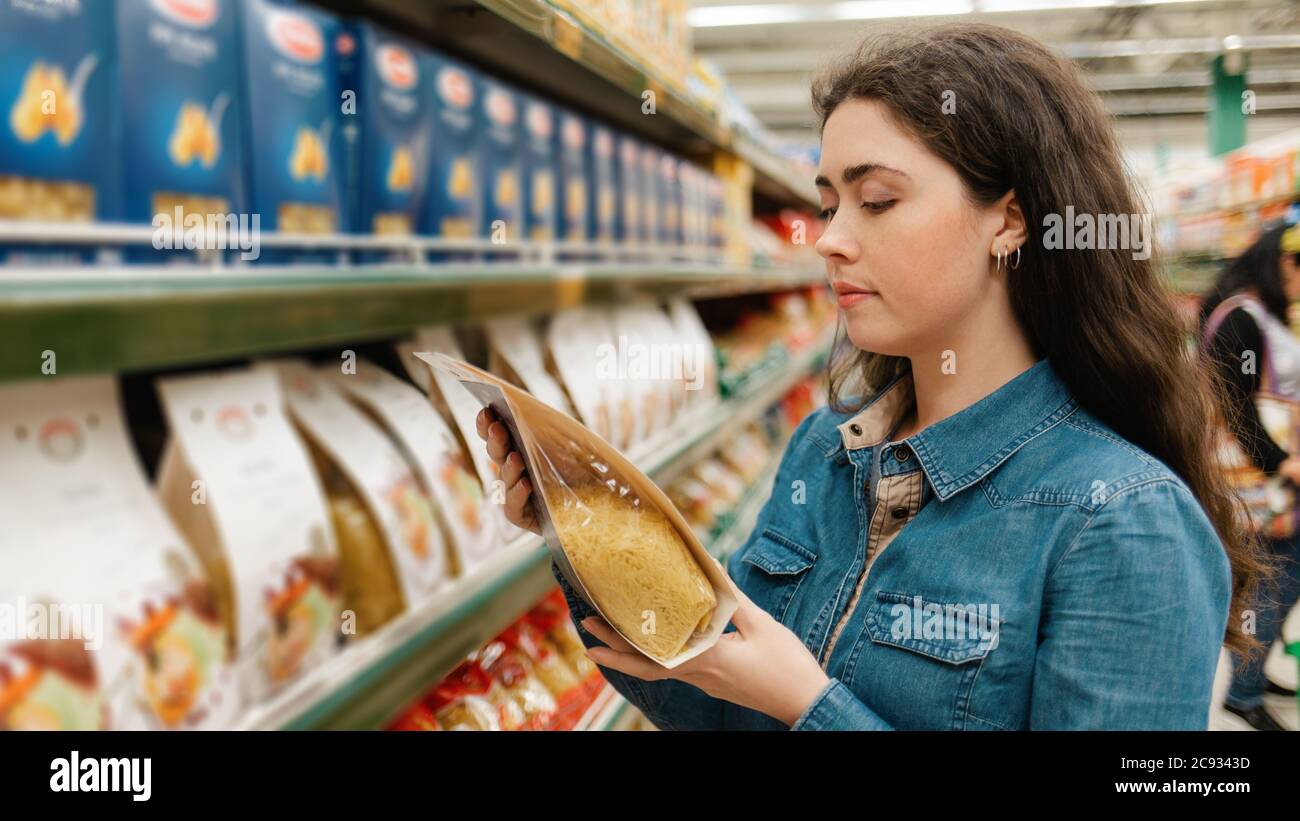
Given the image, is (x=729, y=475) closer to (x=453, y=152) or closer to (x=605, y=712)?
(x=605, y=712)

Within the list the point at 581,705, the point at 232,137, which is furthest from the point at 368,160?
the point at 581,705

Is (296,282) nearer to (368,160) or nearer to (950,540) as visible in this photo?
(368,160)

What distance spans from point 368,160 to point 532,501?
51 centimetres

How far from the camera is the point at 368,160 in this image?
119 centimetres

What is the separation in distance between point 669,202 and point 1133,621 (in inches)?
73.3

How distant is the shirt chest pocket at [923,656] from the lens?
0.97 metres

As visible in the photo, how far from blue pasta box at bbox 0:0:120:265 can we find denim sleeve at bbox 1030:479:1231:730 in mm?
965

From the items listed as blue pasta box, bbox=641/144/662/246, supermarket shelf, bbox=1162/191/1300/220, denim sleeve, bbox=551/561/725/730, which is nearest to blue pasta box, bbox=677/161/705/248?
blue pasta box, bbox=641/144/662/246

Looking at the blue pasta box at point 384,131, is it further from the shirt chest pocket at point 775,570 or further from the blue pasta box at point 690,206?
the blue pasta box at point 690,206

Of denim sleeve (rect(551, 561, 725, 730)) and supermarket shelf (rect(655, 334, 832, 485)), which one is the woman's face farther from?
supermarket shelf (rect(655, 334, 832, 485))

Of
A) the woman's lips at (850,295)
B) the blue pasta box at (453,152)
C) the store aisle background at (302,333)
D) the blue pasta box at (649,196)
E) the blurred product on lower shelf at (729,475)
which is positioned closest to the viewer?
the store aisle background at (302,333)

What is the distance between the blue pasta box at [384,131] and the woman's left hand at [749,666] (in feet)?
2.01

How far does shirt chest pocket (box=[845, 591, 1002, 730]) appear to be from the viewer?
0.97m

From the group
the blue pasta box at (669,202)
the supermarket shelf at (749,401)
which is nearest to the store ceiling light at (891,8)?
the supermarket shelf at (749,401)
